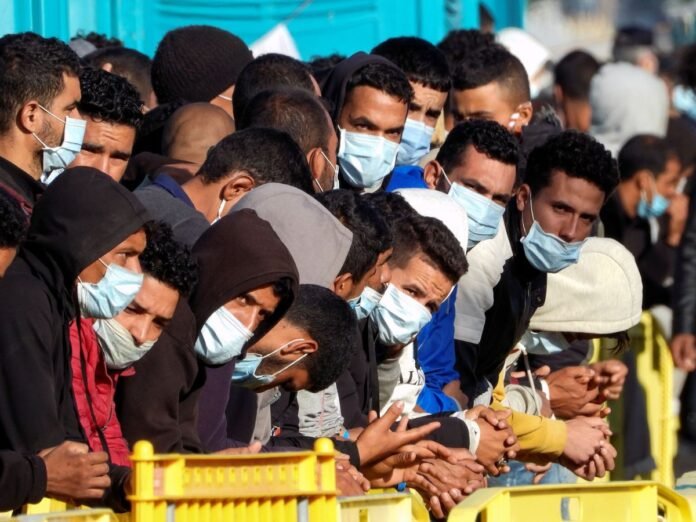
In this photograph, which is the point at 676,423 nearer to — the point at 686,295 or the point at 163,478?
the point at 686,295

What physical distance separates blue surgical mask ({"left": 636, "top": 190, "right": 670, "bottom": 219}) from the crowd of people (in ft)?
5.24

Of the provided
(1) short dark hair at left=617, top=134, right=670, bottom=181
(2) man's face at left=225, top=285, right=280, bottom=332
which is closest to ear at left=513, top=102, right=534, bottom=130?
(1) short dark hair at left=617, top=134, right=670, bottom=181

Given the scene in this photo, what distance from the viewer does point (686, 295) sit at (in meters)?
7.76

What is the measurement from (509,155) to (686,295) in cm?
103

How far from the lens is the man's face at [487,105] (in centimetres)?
948

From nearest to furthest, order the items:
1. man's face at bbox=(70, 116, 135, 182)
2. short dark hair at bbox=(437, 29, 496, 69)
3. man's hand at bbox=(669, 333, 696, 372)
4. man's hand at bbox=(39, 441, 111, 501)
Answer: man's hand at bbox=(39, 441, 111, 501), man's face at bbox=(70, 116, 135, 182), man's hand at bbox=(669, 333, 696, 372), short dark hair at bbox=(437, 29, 496, 69)

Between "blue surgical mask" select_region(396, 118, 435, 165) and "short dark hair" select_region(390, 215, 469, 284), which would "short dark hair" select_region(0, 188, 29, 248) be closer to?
"short dark hair" select_region(390, 215, 469, 284)

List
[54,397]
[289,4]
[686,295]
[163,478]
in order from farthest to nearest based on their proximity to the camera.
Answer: [289,4], [686,295], [54,397], [163,478]

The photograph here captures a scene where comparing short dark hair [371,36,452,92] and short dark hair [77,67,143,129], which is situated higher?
short dark hair [77,67,143,129]

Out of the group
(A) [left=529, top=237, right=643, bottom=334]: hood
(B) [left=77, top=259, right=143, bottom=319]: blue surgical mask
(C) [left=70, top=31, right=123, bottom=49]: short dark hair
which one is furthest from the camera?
(C) [left=70, top=31, right=123, bottom=49]: short dark hair

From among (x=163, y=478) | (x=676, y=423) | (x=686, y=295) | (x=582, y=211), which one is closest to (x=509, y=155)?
(x=582, y=211)

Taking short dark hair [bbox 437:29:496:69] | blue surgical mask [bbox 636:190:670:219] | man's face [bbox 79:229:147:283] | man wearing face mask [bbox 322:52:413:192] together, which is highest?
man's face [bbox 79:229:147:283]

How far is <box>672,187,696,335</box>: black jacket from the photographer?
772 centimetres

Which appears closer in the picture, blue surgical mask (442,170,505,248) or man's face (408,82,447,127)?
blue surgical mask (442,170,505,248)
